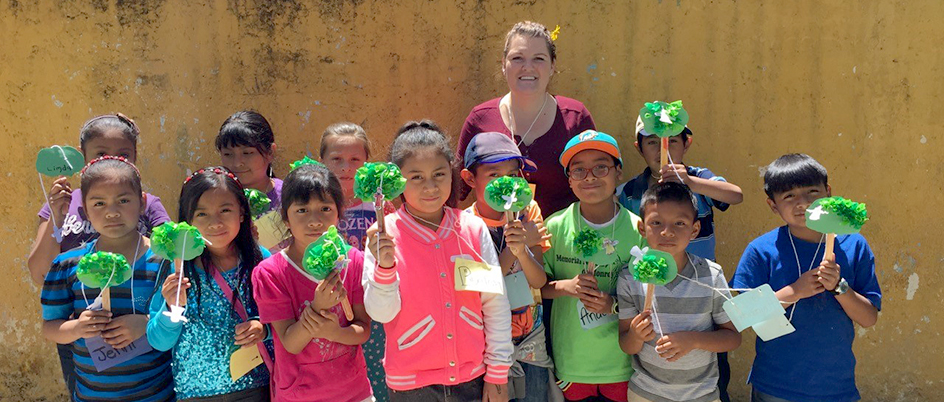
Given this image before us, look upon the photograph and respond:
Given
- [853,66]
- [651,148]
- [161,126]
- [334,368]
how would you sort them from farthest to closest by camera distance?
[161,126] < [853,66] < [651,148] < [334,368]

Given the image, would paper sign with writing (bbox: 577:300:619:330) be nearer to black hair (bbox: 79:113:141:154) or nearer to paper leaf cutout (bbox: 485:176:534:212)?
paper leaf cutout (bbox: 485:176:534:212)

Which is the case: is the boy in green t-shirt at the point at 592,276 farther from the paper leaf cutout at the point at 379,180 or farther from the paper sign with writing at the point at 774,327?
the paper leaf cutout at the point at 379,180

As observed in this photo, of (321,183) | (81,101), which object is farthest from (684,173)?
(81,101)

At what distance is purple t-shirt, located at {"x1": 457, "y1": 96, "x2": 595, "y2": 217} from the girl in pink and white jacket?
754 mm

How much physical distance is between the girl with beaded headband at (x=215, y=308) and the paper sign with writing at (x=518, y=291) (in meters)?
1.03

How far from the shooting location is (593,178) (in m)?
3.44

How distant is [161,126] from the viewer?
4805 millimetres

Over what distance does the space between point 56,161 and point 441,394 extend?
2.14 m

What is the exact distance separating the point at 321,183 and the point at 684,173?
1624mm

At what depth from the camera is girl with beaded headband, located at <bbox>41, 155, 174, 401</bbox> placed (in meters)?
3.13

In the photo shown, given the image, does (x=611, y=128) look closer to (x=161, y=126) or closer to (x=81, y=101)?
(x=161, y=126)

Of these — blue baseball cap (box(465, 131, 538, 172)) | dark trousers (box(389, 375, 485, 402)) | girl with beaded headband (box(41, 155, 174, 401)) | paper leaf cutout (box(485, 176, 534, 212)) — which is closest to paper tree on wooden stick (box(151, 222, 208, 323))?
girl with beaded headband (box(41, 155, 174, 401))

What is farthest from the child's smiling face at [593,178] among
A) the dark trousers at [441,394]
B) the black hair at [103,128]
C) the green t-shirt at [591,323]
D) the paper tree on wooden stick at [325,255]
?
the black hair at [103,128]

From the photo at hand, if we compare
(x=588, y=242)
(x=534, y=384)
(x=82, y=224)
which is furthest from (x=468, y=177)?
(x=82, y=224)
